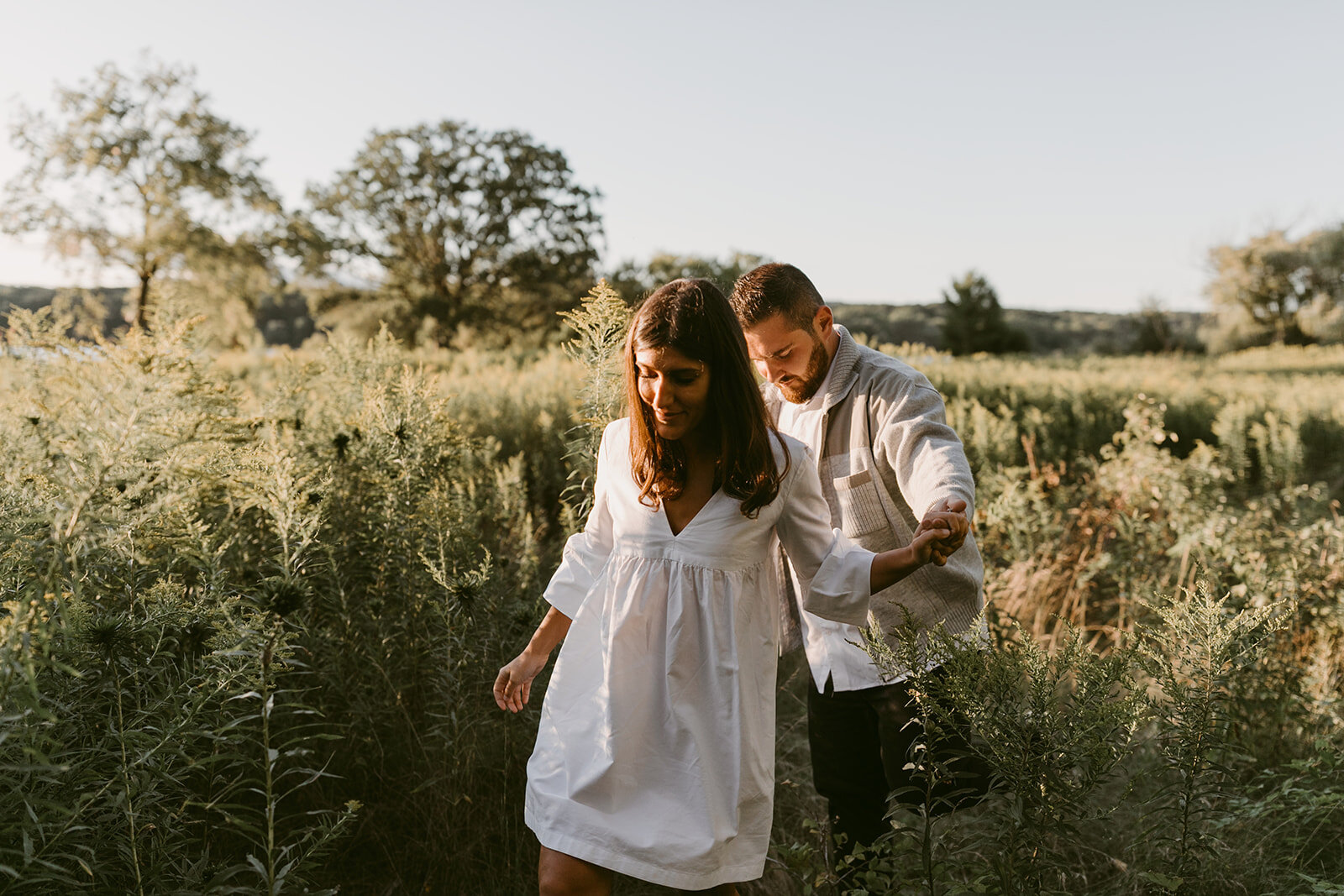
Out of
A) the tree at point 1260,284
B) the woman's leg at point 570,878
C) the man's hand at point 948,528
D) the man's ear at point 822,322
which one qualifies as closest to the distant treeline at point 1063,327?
the tree at point 1260,284

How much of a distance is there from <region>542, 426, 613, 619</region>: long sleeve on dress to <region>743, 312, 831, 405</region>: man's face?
604 mm

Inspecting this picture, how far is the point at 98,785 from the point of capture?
5.68ft

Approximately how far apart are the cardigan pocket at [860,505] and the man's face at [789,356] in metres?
0.34

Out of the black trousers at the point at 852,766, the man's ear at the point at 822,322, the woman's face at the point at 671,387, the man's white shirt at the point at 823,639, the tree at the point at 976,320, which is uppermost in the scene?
the tree at the point at 976,320

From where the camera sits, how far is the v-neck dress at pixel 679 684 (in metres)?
1.80

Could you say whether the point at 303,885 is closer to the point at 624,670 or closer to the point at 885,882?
the point at 624,670

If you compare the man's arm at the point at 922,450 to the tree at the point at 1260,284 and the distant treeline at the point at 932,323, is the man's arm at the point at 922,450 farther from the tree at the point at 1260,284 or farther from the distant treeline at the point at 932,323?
the tree at the point at 1260,284

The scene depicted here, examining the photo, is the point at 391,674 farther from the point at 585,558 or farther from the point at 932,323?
the point at 932,323

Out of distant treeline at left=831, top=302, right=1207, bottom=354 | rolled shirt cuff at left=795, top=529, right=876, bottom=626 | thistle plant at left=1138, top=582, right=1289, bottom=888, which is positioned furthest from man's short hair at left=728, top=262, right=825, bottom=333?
distant treeline at left=831, top=302, right=1207, bottom=354

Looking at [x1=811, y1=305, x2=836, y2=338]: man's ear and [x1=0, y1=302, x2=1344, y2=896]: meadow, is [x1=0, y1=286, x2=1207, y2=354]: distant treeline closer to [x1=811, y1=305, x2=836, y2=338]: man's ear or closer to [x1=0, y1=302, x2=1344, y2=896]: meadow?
[x1=0, y1=302, x2=1344, y2=896]: meadow

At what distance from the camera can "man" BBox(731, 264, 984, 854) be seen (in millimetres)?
2354

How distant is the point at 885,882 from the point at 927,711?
54 cm

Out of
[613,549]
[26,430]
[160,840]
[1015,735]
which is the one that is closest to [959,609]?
[1015,735]

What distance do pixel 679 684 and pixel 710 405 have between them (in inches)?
28.1
